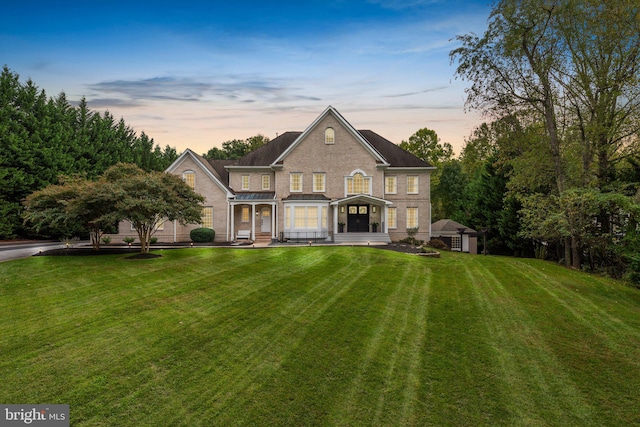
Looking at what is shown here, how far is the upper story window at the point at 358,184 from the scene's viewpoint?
28.8 meters

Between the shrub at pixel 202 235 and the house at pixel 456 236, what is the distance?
20.2 m

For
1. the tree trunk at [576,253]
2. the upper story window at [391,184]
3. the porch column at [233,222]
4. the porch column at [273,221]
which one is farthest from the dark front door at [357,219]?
the tree trunk at [576,253]

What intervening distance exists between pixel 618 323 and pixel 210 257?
16067mm

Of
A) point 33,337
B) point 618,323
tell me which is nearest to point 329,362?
point 33,337

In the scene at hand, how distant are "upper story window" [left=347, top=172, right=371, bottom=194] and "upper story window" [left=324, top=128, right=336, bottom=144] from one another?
3406 mm

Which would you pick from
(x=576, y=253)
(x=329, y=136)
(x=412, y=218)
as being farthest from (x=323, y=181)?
(x=576, y=253)

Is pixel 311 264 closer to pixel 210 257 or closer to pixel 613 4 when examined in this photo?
pixel 210 257

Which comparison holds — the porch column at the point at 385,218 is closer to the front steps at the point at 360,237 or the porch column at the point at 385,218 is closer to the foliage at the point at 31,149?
the front steps at the point at 360,237

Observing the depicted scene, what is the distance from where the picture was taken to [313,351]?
7.03 metres

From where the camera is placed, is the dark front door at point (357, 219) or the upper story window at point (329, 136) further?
the dark front door at point (357, 219)

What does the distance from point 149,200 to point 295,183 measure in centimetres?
1422

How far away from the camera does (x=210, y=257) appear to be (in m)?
17.5

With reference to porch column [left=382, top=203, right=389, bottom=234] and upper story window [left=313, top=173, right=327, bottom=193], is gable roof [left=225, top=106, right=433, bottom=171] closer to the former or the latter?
upper story window [left=313, top=173, right=327, bottom=193]

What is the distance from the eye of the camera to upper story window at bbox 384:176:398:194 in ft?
97.2
